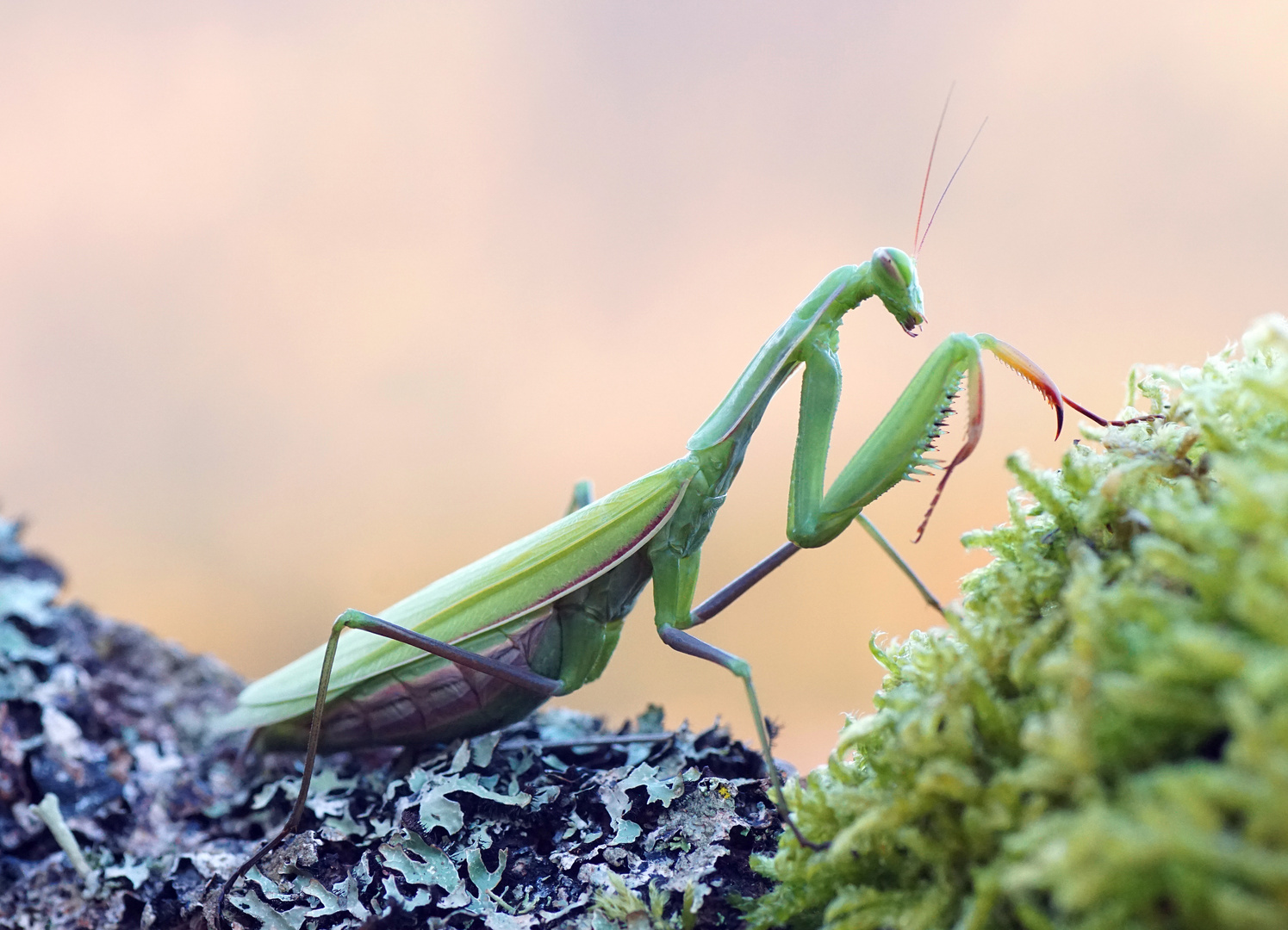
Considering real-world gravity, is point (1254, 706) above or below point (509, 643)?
below

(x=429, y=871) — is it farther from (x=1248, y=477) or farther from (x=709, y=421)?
(x=1248, y=477)

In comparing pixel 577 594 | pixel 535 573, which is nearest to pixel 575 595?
pixel 577 594

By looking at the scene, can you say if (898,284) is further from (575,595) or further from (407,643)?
(407,643)

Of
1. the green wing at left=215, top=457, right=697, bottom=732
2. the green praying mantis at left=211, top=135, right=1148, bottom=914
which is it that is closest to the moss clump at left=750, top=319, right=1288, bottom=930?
the green praying mantis at left=211, top=135, right=1148, bottom=914

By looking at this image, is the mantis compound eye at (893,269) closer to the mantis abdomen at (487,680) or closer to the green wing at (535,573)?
the green wing at (535,573)

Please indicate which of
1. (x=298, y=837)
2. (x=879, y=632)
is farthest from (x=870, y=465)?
(x=298, y=837)
